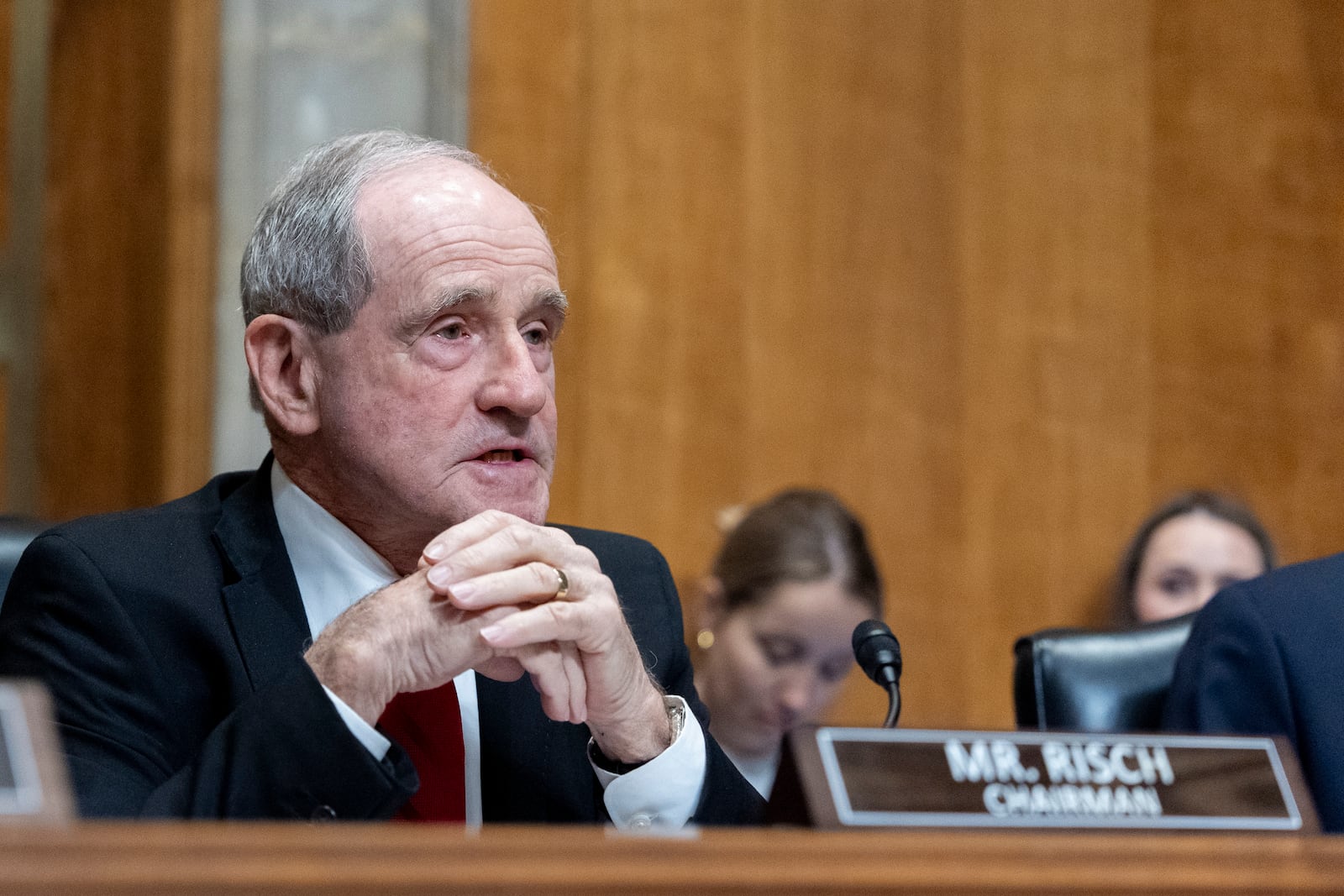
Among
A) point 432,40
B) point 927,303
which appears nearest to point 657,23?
point 432,40

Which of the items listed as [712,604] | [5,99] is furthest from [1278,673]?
[5,99]

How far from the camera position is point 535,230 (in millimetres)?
1666

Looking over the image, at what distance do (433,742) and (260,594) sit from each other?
23cm

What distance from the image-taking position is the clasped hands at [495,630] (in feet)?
4.17

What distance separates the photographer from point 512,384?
1.54m

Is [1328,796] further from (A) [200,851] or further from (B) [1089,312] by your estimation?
(B) [1089,312]

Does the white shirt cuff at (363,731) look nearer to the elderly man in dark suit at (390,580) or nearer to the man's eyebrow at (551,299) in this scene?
the elderly man in dark suit at (390,580)

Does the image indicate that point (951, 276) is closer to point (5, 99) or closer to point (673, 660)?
point (5, 99)

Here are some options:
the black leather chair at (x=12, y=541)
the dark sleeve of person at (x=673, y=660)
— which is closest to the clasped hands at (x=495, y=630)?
the dark sleeve of person at (x=673, y=660)

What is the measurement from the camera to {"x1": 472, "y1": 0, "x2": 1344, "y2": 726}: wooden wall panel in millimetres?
3471

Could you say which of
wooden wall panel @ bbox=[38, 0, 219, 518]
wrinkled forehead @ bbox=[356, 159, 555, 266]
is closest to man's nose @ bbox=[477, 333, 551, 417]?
wrinkled forehead @ bbox=[356, 159, 555, 266]

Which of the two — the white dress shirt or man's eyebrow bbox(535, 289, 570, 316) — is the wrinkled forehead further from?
the white dress shirt

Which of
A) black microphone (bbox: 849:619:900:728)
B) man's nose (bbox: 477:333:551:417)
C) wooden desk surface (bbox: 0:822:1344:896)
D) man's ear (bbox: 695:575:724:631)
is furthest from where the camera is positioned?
man's ear (bbox: 695:575:724:631)

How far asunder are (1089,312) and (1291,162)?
0.68 m
